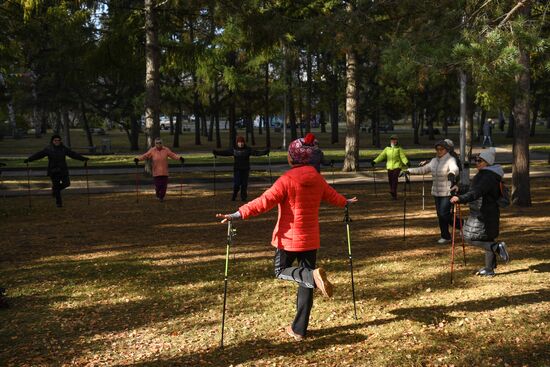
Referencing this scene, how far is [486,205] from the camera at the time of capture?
7.84m

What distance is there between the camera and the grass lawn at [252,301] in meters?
5.74

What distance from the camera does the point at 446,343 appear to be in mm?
5852

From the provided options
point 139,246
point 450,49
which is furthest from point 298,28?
point 139,246

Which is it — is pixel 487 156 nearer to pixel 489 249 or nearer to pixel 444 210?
pixel 489 249

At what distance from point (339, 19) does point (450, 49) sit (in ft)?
15.3

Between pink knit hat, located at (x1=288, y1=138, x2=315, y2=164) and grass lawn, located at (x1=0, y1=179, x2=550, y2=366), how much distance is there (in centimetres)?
184

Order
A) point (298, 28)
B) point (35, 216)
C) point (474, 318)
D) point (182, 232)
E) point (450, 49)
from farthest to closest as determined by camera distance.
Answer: point (298, 28)
point (35, 216)
point (182, 232)
point (450, 49)
point (474, 318)

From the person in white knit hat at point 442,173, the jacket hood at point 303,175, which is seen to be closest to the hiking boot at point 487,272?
the person in white knit hat at point 442,173

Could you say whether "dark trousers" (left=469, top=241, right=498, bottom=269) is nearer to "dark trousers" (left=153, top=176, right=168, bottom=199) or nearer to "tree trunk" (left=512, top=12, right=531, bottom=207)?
"tree trunk" (left=512, top=12, right=531, bottom=207)

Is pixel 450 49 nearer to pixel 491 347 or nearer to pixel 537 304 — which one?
pixel 537 304

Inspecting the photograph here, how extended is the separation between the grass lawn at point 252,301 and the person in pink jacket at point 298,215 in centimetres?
68

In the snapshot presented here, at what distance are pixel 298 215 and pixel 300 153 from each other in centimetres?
61

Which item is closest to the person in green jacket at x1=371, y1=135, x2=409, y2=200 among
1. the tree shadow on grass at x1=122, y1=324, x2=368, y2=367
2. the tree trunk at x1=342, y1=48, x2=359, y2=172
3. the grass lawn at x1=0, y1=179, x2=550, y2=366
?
the grass lawn at x1=0, y1=179, x2=550, y2=366

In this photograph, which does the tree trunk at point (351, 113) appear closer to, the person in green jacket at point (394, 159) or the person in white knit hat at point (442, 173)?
the person in green jacket at point (394, 159)
